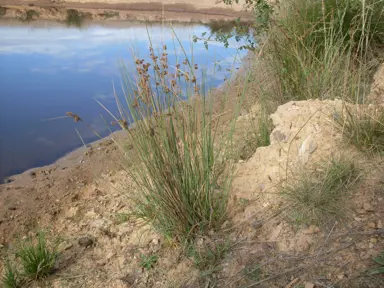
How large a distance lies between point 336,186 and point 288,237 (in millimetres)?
416

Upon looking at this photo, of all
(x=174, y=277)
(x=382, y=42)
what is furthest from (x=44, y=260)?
(x=382, y=42)

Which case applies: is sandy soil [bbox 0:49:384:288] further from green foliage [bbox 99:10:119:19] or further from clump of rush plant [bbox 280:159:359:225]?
green foliage [bbox 99:10:119:19]

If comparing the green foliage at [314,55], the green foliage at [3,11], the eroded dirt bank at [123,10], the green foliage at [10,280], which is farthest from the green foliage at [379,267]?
the green foliage at [3,11]

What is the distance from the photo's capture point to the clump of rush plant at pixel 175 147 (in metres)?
2.38

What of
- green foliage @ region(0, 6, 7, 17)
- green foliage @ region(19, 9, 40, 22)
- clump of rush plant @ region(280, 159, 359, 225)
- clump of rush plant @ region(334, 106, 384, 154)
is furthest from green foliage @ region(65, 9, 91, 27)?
clump of rush plant @ region(280, 159, 359, 225)

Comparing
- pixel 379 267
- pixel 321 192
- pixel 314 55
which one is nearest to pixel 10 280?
pixel 321 192

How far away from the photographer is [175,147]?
2.40 meters

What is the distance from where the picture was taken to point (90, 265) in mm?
2684

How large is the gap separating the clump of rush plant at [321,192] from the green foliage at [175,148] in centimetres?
43

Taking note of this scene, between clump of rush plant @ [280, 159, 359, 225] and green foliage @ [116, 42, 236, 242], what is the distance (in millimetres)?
430

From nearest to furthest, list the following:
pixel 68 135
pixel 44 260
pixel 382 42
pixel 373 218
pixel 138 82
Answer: pixel 373 218 < pixel 138 82 < pixel 44 260 < pixel 382 42 < pixel 68 135

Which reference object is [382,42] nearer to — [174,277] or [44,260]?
[174,277]

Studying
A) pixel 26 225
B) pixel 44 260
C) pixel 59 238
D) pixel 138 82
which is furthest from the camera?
pixel 26 225

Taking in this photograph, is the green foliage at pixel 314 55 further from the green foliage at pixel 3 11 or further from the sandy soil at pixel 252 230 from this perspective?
the green foliage at pixel 3 11
